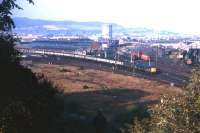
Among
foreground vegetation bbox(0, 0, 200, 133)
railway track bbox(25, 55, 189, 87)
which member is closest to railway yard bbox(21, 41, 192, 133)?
railway track bbox(25, 55, 189, 87)

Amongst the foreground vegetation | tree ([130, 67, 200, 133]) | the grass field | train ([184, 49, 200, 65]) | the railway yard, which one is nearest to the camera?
tree ([130, 67, 200, 133])

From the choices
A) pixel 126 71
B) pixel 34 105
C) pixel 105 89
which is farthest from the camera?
pixel 126 71

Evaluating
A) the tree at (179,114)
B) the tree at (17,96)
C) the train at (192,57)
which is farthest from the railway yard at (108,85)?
the tree at (179,114)

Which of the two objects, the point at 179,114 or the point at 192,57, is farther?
the point at 192,57

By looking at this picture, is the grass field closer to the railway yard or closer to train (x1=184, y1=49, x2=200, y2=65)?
the railway yard

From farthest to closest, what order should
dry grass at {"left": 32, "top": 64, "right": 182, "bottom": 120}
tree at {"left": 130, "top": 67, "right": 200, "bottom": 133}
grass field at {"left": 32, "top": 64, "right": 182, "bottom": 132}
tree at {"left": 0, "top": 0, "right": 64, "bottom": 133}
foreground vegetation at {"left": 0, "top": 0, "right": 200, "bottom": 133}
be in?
dry grass at {"left": 32, "top": 64, "right": 182, "bottom": 120}, grass field at {"left": 32, "top": 64, "right": 182, "bottom": 132}, tree at {"left": 0, "top": 0, "right": 64, "bottom": 133}, foreground vegetation at {"left": 0, "top": 0, "right": 200, "bottom": 133}, tree at {"left": 130, "top": 67, "right": 200, "bottom": 133}

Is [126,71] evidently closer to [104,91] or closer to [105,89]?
[105,89]

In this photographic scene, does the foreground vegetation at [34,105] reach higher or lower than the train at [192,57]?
higher

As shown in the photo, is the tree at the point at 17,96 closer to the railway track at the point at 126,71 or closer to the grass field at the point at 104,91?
the grass field at the point at 104,91

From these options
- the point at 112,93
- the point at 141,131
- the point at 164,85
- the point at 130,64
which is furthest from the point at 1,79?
the point at 130,64

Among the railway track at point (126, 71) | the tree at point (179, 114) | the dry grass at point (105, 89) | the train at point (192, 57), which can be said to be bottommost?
the train at point (192, 57)

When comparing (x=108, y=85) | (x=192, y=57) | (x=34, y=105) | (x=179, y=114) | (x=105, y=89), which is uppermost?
(x=179, y=114)

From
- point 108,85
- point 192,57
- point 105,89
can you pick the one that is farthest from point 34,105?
point 192,57
